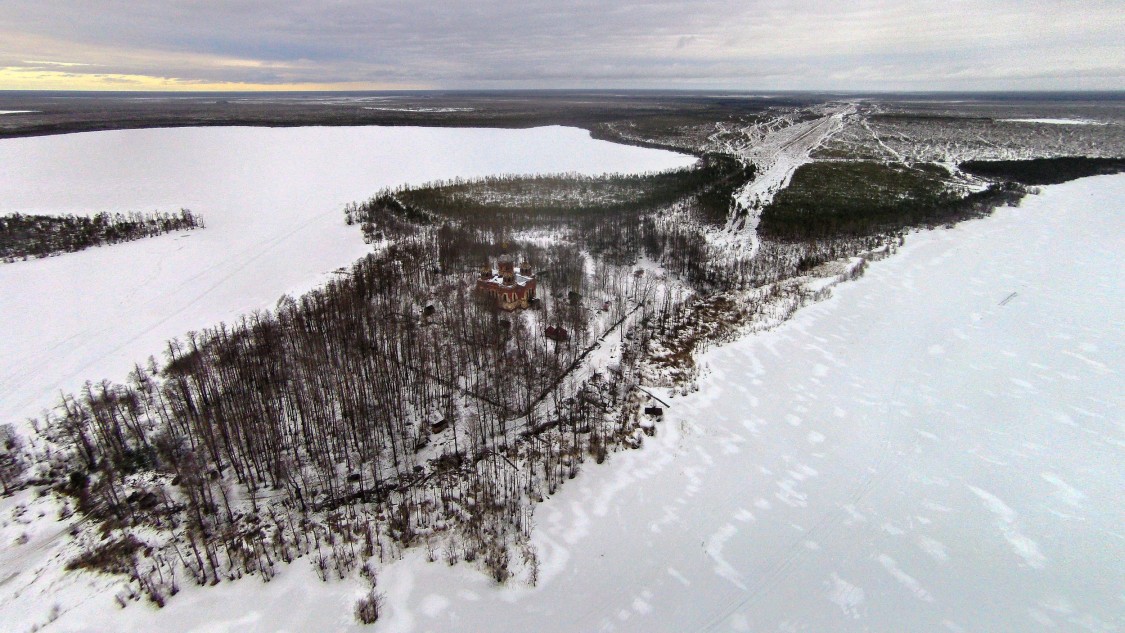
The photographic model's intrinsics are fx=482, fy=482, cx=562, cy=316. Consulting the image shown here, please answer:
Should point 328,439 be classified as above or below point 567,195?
below

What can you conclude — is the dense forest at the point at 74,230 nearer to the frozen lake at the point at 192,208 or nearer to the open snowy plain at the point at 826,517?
the frozen lake at the point at 192,208

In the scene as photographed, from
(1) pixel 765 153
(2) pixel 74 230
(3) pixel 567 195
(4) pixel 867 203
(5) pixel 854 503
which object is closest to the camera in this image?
(5) pixel 854 503

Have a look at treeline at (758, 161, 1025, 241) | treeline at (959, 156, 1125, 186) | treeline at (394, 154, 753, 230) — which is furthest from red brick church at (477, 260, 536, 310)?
treeline at (959, 156, 1125, 186)

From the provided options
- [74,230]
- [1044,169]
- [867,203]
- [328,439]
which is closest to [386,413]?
[328,439]

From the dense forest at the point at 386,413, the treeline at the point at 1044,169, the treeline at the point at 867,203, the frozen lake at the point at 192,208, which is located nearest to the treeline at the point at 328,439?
the dense forest at the point at 386,413

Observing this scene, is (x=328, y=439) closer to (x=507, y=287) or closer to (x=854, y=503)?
(x=507, y=287)

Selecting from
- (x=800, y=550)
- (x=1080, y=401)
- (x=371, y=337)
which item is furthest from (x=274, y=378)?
(x=1080, y=401)

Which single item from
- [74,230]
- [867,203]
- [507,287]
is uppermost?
[867,203]
